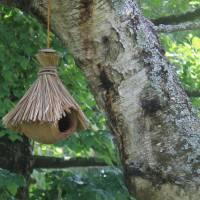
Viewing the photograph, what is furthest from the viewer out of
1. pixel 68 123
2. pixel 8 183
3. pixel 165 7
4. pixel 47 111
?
pixel 165 7

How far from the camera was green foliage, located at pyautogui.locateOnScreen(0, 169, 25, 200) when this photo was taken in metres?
3.62

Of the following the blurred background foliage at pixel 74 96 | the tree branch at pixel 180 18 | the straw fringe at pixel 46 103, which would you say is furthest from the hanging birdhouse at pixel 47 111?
the tree branch at pixel 180 18

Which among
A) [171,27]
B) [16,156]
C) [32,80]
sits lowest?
→ [16,156]

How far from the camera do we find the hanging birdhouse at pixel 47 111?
2006mm

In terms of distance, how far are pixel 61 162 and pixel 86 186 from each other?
32.5 inches

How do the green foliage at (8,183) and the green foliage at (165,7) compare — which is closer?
the green foliage at (8,183)

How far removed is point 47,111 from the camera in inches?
78.5

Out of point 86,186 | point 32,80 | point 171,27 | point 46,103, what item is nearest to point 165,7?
point 32,80

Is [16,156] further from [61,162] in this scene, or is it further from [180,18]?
[180,18]

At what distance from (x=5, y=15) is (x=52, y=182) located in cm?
138

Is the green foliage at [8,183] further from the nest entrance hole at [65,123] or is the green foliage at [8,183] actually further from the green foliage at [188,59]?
the green foliage at [188,59]

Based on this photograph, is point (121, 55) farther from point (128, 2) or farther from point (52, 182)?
point (52, 182)

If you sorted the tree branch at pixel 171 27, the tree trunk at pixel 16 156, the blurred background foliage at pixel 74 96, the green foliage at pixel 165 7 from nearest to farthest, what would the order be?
the tree branch at pixel 171 27, the blurred background foliage at pixel 74 96, the tree trunk at pixel 16 156, the green foliage at pixel 165 7

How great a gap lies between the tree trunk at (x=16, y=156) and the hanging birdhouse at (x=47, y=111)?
2538 millimetres
